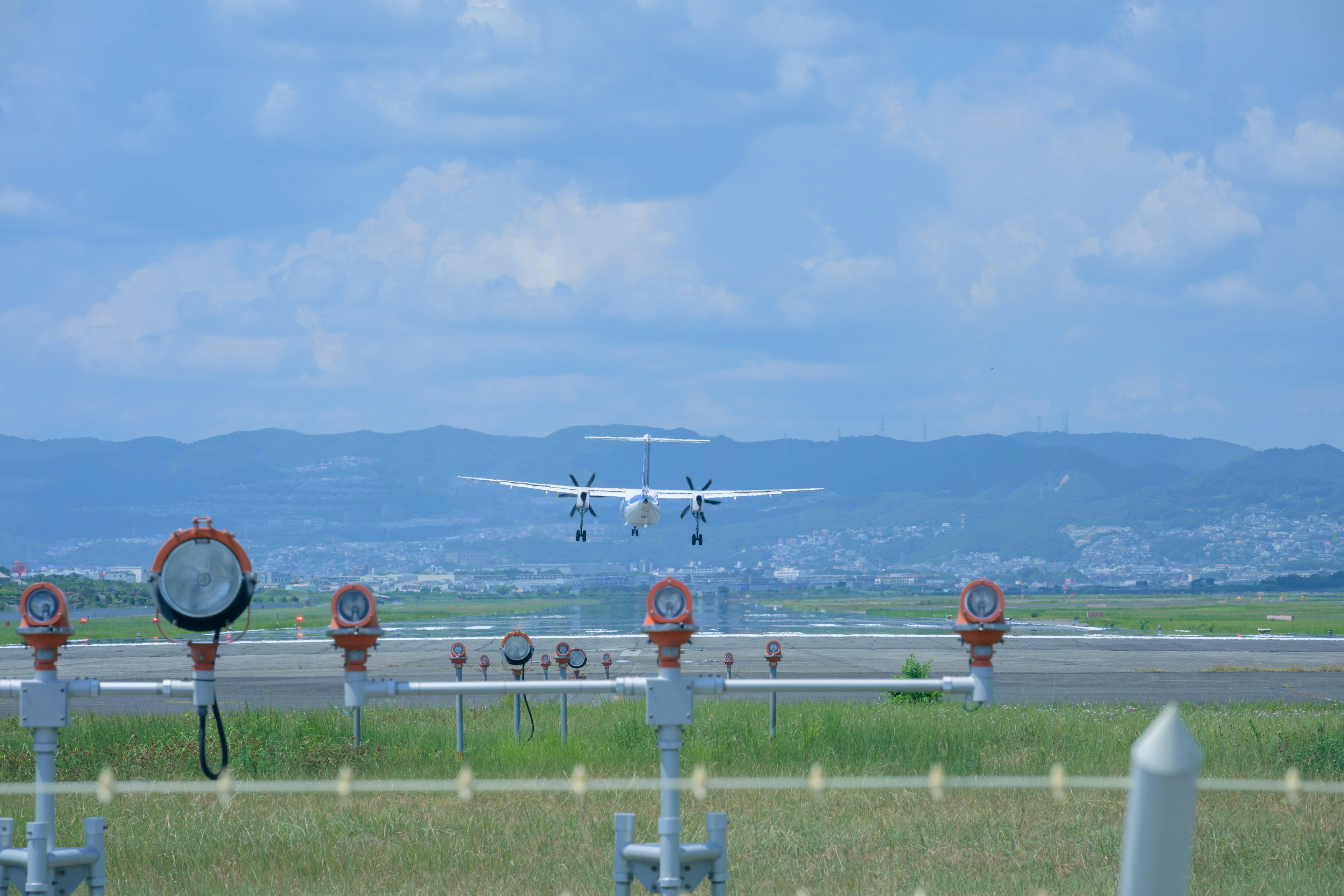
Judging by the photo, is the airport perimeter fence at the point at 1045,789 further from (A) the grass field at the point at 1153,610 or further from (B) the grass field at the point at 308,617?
(A) the grass field at the point at 1153,610

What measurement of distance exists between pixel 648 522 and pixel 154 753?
3473 cm

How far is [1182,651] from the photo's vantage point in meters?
48.1

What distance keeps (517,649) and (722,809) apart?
12.2ft

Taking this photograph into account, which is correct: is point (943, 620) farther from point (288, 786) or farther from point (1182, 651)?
point (288, 786)

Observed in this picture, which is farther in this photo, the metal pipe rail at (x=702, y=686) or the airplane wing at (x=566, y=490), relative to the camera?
the airplane wing at (x=566, y=490)

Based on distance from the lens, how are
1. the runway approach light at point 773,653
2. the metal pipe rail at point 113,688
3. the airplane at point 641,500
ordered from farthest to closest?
1. the airplane at point 641,500
2. the runway approach light at point 773,653
3. the metal pipe rail at point 113,688

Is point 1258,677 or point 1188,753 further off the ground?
point 1188,753

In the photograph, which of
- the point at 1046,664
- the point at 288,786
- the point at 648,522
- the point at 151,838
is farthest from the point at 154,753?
the point at 648,522

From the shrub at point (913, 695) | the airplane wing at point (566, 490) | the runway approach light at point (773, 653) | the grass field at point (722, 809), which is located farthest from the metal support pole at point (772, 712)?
the airplane wing at point (566, 490)

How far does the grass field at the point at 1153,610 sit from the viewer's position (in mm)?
73938

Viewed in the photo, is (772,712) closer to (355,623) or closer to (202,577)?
(355,623)

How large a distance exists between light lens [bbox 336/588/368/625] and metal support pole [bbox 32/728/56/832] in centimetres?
184

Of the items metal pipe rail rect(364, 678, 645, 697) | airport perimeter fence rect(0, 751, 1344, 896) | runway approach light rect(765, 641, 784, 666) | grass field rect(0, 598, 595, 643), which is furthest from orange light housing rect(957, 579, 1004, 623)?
grass field rect(0, 598, 595, 643)

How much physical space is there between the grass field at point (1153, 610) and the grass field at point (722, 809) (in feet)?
171
